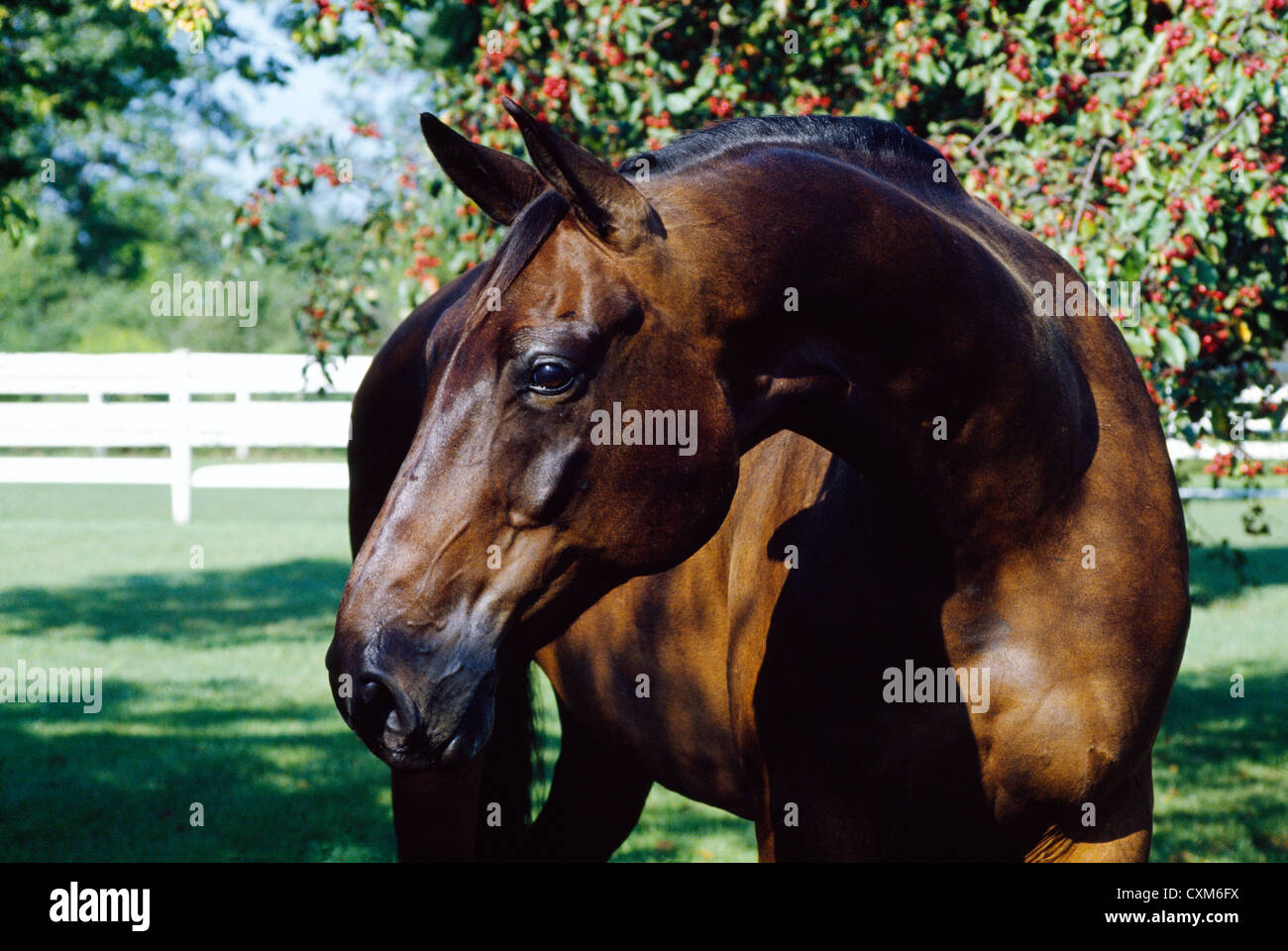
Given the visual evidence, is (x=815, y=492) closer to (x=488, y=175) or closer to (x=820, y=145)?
(x=820, y=145)

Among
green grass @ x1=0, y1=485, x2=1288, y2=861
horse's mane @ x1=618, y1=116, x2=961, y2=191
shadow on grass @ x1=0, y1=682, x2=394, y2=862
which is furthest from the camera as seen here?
green grass @ x1=0, y1=485, x2=1288, y2=861

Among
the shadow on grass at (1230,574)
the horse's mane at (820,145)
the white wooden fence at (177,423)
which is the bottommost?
the shadow on grass at (1230,574)

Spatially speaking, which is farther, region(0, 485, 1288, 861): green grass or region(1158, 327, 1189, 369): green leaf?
region(0, 485, 1288, 861): green grass

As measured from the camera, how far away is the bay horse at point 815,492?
63.8 inches

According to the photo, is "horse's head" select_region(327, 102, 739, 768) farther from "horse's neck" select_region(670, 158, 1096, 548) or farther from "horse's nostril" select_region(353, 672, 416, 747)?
"horse's neck" select_region(670, 158, 1096, 548)

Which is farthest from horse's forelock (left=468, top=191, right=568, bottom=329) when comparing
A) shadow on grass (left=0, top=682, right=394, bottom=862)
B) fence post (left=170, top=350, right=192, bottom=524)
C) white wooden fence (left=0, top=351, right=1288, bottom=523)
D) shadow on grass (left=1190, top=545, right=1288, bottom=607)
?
fence post (left=170, top=350, right=192, bottom=524)

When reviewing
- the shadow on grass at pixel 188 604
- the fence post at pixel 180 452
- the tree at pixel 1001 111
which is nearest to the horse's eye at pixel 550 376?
the tree at pixel 1001 111

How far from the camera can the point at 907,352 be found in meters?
1.86

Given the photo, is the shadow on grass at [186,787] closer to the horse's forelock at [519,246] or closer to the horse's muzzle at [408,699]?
the horse's muzzle at [408,699]

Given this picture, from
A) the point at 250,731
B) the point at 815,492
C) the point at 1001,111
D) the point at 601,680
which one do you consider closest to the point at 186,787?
the point at 250,731

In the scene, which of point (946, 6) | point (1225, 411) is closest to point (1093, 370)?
point (1225, 411)

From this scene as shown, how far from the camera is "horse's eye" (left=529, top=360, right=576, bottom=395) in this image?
5.31 feet

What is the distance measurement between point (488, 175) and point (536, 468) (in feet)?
1.74

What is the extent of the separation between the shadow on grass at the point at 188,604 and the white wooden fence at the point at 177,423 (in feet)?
9.59
